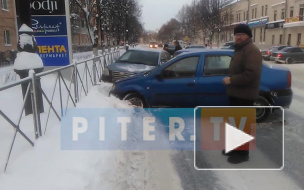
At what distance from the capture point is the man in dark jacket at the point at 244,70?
356 centimetres

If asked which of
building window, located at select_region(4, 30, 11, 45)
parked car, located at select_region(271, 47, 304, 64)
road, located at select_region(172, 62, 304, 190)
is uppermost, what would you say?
building window, located at select_region(4, 30, 11, 45)

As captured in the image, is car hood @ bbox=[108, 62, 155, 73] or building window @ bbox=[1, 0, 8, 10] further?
building window @ bbox=[1, 0, 8, 10]

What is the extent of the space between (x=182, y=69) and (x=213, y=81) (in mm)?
738

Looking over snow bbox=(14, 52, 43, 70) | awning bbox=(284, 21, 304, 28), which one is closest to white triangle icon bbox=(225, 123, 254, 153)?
snow bbox=(14, 52, 43, 70)

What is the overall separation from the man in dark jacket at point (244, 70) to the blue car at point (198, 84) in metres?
2.03

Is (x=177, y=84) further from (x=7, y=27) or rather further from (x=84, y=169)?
(x=7, y=27)

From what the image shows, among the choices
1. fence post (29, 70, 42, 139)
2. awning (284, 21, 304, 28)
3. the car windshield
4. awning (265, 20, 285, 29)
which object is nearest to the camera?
fence post (29, 70, 42, 139)

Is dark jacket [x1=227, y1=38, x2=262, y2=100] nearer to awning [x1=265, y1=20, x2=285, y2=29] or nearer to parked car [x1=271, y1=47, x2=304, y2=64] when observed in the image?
parked car [x1=271, y1=47, x2=304, y2=64]

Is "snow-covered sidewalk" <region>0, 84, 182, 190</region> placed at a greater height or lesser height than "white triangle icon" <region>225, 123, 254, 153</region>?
lesser

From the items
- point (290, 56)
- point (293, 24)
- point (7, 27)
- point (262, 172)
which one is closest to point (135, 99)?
point (262, 172)

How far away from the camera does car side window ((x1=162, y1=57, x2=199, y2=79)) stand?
20.0 feet

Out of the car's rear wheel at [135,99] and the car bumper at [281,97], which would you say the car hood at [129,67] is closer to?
→ the car's rear wheel at [135,99]

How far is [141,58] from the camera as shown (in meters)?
10.8
